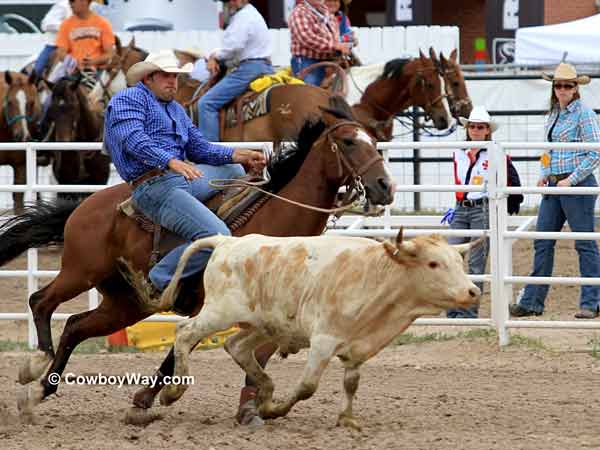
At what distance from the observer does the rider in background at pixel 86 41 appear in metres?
12.9

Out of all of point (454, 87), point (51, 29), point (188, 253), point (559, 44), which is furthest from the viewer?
point (559, 44)

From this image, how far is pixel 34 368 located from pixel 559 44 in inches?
443

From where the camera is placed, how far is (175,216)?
625cm

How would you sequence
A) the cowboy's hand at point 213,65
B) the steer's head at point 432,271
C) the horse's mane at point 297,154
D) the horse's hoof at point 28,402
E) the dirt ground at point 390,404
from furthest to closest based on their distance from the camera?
the cowboy's hand at point 213,65 < the horse's mane at point 297,154 < the horse's hoof at point 28,402 < the dirt ground at point 390,404 < the steer's head at point 432,271

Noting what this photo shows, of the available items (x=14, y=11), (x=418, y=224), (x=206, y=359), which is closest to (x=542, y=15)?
(x=14, y=11)

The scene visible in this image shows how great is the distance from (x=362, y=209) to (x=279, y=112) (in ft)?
13.8

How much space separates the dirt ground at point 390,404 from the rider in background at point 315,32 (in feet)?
10.8

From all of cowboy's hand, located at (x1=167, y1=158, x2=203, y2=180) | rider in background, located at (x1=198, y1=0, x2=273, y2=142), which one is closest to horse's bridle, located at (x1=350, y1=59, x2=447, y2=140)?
rider in background, located at (x1=198, y1=0, x2=273, y2=142)

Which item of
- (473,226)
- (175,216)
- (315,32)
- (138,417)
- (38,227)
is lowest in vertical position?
(138,417)

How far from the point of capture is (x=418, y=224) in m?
11.1

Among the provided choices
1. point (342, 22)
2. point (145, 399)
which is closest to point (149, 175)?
point (145, 399)

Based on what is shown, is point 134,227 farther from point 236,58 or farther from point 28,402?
point 236,58

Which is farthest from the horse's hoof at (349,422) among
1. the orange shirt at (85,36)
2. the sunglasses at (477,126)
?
the orange shirt at (85,36)

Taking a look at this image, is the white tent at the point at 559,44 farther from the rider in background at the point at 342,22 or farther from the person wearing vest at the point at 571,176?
the person wearing vest at the point at 571,176
